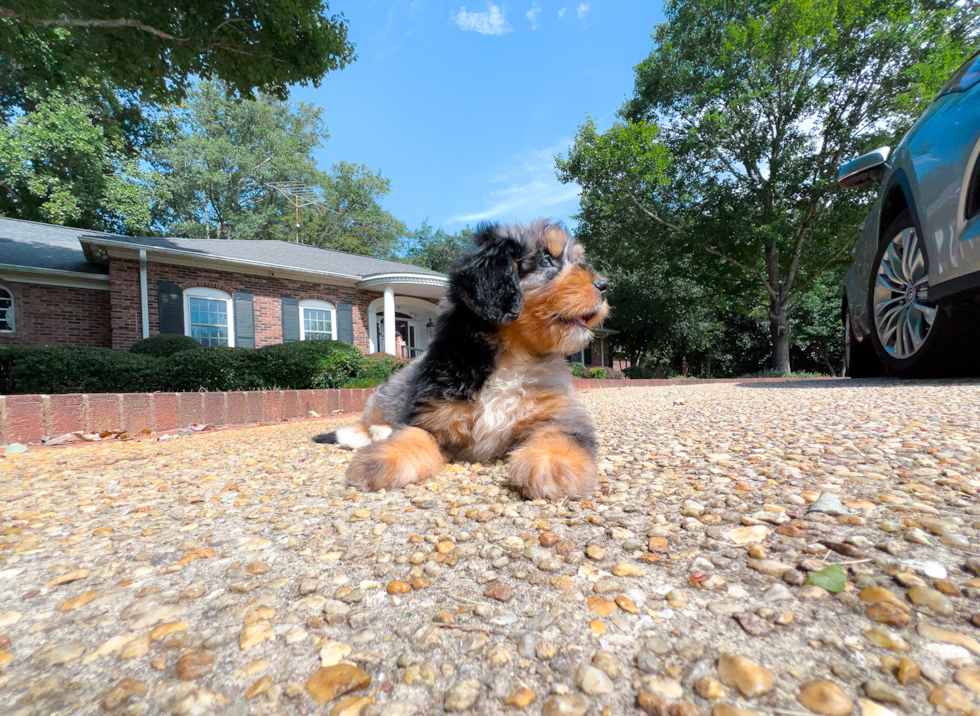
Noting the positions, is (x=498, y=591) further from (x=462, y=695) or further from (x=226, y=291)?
(x=226, y=291)

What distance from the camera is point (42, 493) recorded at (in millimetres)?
2330

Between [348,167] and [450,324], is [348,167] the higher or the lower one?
the higher one

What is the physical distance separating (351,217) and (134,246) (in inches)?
1014

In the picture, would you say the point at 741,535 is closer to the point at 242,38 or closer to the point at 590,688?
the point at 590,688

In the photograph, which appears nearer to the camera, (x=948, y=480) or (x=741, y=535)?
(x=741, y=535)

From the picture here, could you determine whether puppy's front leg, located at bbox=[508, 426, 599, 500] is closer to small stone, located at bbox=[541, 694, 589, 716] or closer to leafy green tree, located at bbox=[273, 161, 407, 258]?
small stone, located at bbox=[541, 694, 589, 716]

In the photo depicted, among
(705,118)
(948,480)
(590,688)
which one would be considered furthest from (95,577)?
(705,118)

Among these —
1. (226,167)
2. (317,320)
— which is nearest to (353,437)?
(317,320)

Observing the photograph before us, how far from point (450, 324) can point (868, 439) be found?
8.38 feet

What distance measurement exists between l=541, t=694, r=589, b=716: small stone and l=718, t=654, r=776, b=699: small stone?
28cm

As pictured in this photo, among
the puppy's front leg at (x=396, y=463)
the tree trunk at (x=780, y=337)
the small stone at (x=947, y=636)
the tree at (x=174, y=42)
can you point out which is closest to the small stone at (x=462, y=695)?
the small stone at (x=947, y=636)

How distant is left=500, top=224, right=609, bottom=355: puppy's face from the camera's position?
267 cm

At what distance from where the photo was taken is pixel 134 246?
545 inches

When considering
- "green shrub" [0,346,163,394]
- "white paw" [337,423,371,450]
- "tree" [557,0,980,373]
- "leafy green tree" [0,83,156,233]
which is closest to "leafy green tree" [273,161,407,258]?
"leafy green tree" [0,83,156,233]
